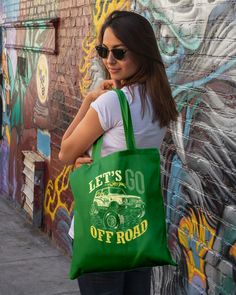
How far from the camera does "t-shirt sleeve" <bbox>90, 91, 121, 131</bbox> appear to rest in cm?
224

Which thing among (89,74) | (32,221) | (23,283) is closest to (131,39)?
(89,74)

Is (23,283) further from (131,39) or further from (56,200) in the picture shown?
(131,39)

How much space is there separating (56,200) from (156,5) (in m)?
A: 2.72

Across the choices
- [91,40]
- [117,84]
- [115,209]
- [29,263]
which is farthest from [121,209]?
[29,263]

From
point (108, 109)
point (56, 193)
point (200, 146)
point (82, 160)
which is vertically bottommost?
point (56, 193)

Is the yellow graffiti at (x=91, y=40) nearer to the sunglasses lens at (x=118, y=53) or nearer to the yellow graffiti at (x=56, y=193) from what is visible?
the yellow graffiti at (x=56, y=193)

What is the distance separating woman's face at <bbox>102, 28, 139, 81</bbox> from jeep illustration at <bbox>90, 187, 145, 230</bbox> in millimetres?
486

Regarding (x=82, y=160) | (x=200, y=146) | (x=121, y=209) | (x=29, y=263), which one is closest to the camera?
(x=121, y=209)

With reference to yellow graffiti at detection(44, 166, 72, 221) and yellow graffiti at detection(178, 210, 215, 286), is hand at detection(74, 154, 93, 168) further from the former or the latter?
yellow graffiti at detection(44, 166, 72, 221)

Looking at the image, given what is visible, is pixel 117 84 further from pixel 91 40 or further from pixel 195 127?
pixel 91 40

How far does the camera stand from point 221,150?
10.3 feet

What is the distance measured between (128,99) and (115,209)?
17.0 inches

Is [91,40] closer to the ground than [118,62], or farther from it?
closer to the ground

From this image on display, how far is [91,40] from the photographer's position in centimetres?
498
